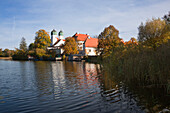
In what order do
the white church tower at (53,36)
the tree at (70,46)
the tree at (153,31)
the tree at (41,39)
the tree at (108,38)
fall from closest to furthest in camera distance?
the tree at (153,31) < the tree at (108,38) < the tree at (70,46) < the tree at (41,39) < the white church tower at (53,36)

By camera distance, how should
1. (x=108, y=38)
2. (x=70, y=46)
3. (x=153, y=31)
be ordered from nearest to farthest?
(x=153, y=31), (x=108, y=38), (x=70, y=46)

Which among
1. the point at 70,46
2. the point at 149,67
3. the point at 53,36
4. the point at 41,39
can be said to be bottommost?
the point at 149,67

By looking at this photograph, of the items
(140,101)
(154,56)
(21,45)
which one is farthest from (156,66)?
(21,45)

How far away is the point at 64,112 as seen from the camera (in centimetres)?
693

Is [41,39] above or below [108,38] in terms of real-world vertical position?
above

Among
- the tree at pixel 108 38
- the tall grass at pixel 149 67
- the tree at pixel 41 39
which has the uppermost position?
the tree at pixel 41 39

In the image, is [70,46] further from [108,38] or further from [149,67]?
[149,67]

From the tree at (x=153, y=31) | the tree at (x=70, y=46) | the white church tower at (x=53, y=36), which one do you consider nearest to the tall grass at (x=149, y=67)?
the tree at (x=153, y=31)

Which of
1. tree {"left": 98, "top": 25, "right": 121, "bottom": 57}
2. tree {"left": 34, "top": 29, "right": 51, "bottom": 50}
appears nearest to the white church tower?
tree {"left": 34, "top": 29, "right": 51, "bottom": 50}

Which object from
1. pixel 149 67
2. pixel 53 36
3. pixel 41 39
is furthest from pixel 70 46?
pixel 149 67

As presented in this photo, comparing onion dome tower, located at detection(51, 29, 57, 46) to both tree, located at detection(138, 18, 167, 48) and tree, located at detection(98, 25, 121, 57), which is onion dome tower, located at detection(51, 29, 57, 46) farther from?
tree, located at detection(138, 18, 167, 48)

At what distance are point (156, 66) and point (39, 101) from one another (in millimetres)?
8145

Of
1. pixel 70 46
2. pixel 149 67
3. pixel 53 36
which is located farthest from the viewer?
pixel 53 36

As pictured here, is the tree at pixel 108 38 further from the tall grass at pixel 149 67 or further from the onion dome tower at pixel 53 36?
the onion dome tower at pixel 53 36
